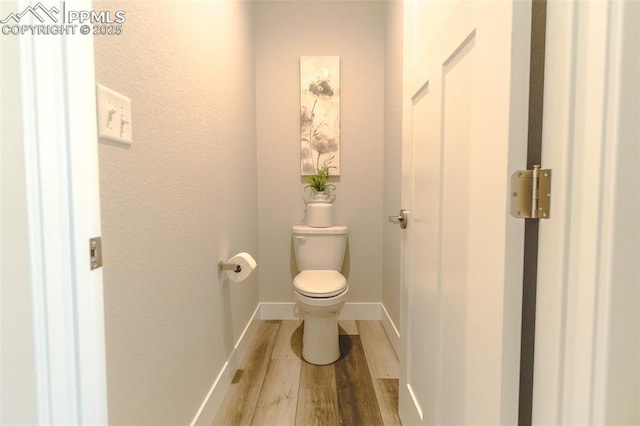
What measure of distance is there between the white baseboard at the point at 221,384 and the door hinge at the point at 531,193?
128cm

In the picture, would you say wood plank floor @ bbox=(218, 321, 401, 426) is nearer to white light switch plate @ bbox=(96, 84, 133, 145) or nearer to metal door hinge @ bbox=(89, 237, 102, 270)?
metal door hinge @ bbox=(89, 237, 102, 270)

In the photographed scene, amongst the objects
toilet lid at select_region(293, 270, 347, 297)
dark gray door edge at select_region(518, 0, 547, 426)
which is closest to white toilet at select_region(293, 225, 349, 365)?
toilet lid at select_region(293, 270, 347, 297)

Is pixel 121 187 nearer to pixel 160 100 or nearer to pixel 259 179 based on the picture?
pixel 160 100

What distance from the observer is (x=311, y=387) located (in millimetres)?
1458

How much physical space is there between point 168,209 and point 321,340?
1.16m

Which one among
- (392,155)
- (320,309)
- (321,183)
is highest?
(392,155)

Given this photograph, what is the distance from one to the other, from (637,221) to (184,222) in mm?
1126

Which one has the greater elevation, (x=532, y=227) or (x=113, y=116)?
(x=113, y=116)

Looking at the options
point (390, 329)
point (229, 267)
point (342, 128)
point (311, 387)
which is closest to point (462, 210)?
point (229, 267)

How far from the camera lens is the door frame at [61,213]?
0.50m

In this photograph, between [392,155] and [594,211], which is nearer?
[594,211]

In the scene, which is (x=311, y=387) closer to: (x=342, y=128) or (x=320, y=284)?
(x=320, y=284)

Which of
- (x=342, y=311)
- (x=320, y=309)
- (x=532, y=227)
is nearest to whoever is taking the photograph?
(x=532, y=227)

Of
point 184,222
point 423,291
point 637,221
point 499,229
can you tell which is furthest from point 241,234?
point 637,221
